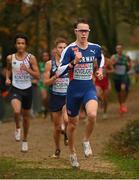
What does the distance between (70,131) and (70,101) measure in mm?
498

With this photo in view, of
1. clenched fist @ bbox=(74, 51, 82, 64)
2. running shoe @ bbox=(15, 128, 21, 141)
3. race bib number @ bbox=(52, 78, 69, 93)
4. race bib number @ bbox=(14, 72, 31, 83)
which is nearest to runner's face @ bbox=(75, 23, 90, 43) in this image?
clenched fist @ bbox=(74, 51, 82, 64)

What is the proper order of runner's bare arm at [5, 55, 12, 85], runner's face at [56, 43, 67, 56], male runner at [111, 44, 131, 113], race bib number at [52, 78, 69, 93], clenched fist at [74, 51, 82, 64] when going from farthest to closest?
male runner at [111, 44, 131, 113], runner's bare arm at [5, 55, 12, 85], race bib number at [52, 78, 69, 93], runner's face at [56, 43, 67, 56], clenched fist at [74, 51, 82, 64]

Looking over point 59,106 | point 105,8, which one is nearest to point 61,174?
point 59,106

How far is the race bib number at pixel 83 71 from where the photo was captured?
424 inches

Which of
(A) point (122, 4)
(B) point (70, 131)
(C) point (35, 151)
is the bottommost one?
(C) point (35, 151)

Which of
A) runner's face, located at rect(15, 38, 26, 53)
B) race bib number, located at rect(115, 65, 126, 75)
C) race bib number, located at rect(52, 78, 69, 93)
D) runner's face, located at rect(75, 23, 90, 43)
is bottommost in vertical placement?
race bib number, located at rect(115, 65, 126, 75)

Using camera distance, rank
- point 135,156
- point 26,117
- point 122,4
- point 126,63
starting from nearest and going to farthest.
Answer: point 135,156, point 26,117, point 122,4, point 126,63

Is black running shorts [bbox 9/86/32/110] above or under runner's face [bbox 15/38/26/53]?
under

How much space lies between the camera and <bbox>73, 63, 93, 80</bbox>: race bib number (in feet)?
35.3

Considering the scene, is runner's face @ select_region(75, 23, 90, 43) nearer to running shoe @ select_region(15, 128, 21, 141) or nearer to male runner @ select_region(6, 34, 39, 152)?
male runner @ select_region(6, 34, 39, 152)

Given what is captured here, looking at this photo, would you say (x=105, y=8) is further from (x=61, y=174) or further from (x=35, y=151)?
(x=61, y=174)

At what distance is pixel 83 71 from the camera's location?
10789mm

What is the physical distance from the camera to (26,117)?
13562 mm

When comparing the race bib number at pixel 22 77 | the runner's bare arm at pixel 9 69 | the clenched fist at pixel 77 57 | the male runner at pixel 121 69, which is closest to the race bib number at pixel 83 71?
the clenched fist at pixel 77 57
